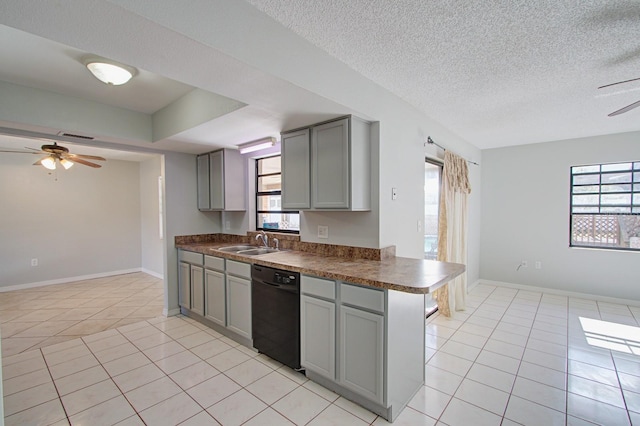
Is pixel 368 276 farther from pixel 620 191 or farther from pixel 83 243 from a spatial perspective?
pixel 83 243

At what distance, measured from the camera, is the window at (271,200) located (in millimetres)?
3668

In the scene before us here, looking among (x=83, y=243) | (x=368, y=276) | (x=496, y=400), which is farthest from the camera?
(x=83, y=243)

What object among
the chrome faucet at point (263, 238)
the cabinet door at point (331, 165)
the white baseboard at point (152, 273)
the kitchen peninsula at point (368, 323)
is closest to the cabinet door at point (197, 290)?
the chrome faucet at point (263, 238)

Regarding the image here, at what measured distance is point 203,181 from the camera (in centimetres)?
412

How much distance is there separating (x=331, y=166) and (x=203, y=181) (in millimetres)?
2393

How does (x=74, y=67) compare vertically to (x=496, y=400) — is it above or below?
above

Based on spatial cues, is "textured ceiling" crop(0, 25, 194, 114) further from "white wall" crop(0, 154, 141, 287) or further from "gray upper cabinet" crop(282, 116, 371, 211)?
"white wall" crop(0, 154, 141, 287)

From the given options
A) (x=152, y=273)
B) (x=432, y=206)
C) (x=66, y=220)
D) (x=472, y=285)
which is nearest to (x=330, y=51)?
(x=432, y=206)

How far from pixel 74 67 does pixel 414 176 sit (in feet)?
10.4

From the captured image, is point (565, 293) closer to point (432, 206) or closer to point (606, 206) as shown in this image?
point (606, 206)

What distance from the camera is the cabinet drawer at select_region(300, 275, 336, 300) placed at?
2133 millimetres

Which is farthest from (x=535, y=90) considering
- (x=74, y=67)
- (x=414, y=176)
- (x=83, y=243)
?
(x=83, y=243)

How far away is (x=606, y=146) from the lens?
4219 mm

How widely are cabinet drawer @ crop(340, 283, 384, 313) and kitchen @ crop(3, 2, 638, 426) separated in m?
0.65
